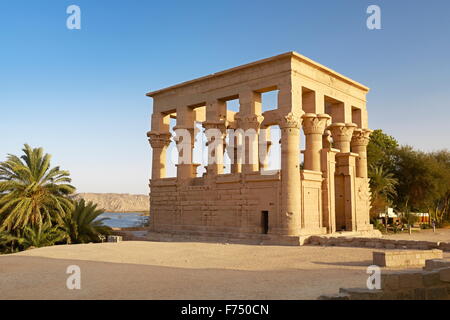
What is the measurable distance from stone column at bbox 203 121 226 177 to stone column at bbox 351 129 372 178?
8.07 m

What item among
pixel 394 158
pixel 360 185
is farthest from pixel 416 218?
pixel 360 185

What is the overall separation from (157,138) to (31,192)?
25.9 feet

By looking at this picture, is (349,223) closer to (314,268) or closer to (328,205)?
(328,205)

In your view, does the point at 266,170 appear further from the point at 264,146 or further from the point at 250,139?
the point at 264,146

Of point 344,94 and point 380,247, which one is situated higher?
point 344,94

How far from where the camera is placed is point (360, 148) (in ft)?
78.9

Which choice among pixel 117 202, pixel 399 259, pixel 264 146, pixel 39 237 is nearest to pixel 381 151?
pixel 264 146

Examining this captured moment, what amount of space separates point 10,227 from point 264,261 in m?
14.6

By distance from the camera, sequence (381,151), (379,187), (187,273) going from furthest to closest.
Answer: (381,151) < (379,187) < (187,273)

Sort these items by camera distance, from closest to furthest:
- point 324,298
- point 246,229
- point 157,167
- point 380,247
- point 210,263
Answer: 1. point 324,298
2. point 210,263
3. point 380,247
4. point 246,229
5. point 157,167

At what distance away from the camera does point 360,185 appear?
74.8ft

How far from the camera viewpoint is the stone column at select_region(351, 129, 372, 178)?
23750 mm

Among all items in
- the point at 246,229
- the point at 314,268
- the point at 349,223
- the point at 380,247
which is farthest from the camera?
the point at 349,223
